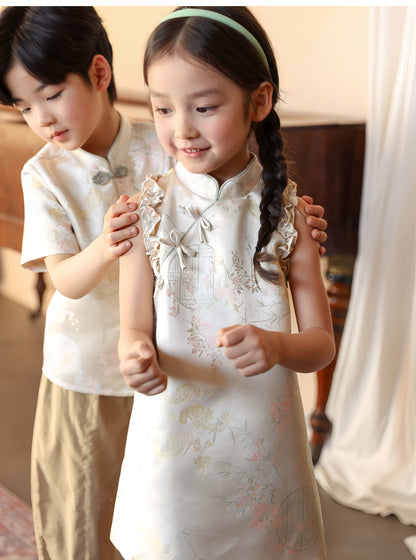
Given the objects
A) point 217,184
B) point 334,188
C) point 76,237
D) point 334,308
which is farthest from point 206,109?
point 334,308

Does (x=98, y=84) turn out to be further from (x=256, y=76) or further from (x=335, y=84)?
(x=335, y=84)

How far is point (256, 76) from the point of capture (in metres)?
0.89

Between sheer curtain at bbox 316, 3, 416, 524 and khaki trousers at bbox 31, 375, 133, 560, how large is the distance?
88cm

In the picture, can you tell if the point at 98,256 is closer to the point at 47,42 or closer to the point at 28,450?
the point at 47,42

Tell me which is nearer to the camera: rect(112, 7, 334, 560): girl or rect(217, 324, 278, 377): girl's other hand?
rect(217, 324, 278, 377): girl's other hand

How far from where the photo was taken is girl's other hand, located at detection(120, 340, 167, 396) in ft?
2.74

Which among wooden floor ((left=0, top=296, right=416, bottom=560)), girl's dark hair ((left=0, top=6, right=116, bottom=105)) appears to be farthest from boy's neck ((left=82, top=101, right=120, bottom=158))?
wooden floor ((left=0, top=296, right=416, bottom=560))

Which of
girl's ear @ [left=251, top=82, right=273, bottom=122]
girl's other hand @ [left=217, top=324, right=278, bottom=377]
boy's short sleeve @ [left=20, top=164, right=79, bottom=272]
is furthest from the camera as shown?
boy's short sleeve @ [left=20, top=164, right=79, bottom=272]

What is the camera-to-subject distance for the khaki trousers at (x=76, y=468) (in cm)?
133

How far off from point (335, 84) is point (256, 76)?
160cm

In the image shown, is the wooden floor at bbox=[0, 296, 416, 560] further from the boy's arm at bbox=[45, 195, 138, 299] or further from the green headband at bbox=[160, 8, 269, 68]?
the green headband at bbox=[160, 8, 269, 68]

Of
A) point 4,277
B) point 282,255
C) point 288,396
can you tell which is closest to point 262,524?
point 288,396

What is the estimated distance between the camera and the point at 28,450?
7.67 feet

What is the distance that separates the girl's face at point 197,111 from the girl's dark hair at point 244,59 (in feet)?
0.05
